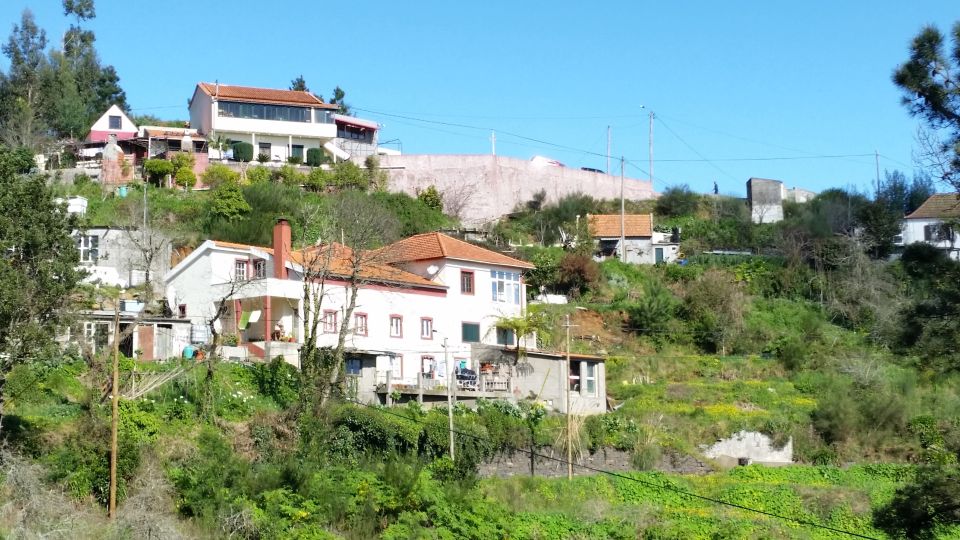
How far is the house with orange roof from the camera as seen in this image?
2527 inches

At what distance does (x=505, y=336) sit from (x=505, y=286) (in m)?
2.24

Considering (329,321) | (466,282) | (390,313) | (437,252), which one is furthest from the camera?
(466,282)

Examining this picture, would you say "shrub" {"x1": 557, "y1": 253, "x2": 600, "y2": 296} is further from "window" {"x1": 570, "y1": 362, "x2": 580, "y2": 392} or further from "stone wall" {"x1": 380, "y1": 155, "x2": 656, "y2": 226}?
"window" {"x1": 570, "y1": 362, "x2": 580, "y2": 392}

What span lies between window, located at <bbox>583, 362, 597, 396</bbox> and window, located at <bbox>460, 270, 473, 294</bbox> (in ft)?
18.3

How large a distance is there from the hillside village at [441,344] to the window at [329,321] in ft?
0.53

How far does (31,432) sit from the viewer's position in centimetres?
3164

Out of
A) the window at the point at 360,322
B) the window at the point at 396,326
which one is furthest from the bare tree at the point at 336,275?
the window at the point at 396,326

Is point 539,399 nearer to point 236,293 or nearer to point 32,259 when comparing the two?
point 236,293

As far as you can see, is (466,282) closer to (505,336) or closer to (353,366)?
(505,336)

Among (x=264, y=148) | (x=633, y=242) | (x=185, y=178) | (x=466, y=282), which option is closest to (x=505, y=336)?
(x=466, y=282)

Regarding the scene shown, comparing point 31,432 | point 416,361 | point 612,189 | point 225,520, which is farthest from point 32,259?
point 612,189

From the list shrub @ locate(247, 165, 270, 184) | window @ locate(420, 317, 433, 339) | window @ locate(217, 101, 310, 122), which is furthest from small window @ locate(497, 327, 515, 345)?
window @ locate(217, 101, 310, 122)

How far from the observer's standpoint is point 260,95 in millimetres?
69000

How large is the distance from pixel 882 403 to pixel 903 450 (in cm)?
169
